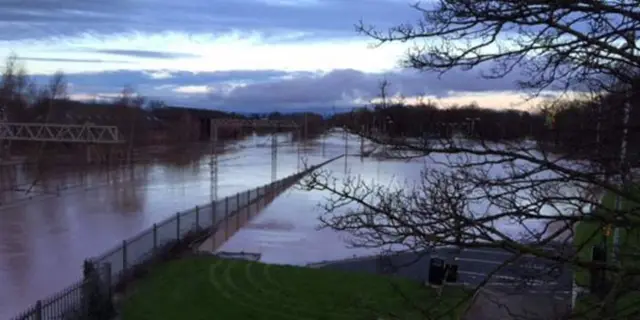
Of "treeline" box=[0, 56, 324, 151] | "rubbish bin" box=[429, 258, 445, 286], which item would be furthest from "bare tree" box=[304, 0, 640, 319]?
"treeline" box=[0, 56, 324, 151]

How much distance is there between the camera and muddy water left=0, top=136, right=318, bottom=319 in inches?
714

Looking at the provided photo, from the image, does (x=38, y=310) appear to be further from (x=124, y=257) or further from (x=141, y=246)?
(x=141, y=246)

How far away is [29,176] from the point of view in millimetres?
58125

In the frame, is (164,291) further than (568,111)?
Yes

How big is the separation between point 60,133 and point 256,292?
74309 mm

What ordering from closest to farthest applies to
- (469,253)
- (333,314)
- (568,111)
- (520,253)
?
(520,253) < (568,111) < (333,314) < (469,253)

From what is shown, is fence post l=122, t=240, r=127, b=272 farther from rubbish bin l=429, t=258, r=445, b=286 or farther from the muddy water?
rubbish bin l=429, t=258, r=445, b=286

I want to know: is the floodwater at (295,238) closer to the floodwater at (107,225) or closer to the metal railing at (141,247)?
the floodwater at (107,225)

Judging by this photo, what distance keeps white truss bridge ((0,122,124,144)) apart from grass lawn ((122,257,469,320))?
61.4 metres

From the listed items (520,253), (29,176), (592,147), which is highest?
(592,147)

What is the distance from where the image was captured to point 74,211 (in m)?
33.0

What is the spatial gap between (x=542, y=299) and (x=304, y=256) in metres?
9.49

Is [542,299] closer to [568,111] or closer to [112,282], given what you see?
[568,111]

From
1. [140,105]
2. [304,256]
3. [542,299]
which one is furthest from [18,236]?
[140,105]
